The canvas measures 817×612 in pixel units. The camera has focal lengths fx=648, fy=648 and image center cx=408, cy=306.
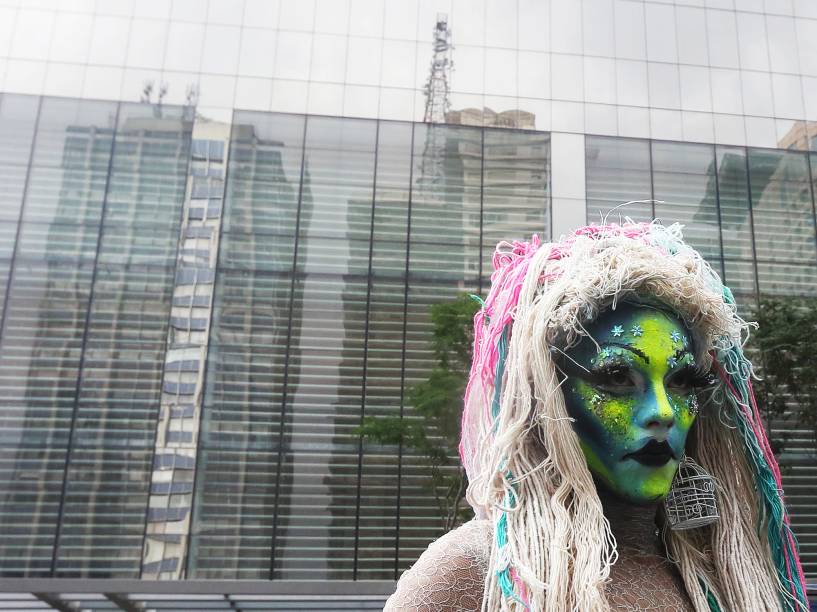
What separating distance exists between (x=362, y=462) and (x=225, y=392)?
7.65 ft

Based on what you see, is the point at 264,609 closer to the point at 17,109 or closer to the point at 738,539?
the point at 738,539

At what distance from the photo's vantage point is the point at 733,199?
11320 millimetres

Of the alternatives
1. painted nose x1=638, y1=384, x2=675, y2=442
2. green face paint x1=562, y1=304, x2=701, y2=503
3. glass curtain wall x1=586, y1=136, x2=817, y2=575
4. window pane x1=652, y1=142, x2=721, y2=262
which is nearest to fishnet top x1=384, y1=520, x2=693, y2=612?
green face paint x1=562, y1=304, x2=701, y2=503

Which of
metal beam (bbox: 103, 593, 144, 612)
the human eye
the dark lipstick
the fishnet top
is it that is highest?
the human eye

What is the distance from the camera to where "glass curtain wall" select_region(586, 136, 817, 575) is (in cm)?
1104

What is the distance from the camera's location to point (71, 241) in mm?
10305

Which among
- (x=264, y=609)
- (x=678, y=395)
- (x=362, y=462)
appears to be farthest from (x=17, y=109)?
(x=678, y=395)

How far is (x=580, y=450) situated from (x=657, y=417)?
0.19 meters

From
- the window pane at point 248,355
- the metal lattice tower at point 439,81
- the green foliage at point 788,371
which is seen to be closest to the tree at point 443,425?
the window pane at point 248,355

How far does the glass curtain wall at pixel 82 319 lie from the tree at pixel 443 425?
3626 mm

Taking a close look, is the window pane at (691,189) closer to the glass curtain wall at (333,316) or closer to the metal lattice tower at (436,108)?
the glass curtain wall at (333,316)

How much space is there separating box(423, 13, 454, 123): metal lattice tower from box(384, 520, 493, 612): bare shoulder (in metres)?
10.2

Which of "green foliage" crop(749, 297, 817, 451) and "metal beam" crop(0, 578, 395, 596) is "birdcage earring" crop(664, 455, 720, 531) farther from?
"green foliage" crop(749, 297, 817, 451)

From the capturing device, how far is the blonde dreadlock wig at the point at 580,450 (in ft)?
4.67
